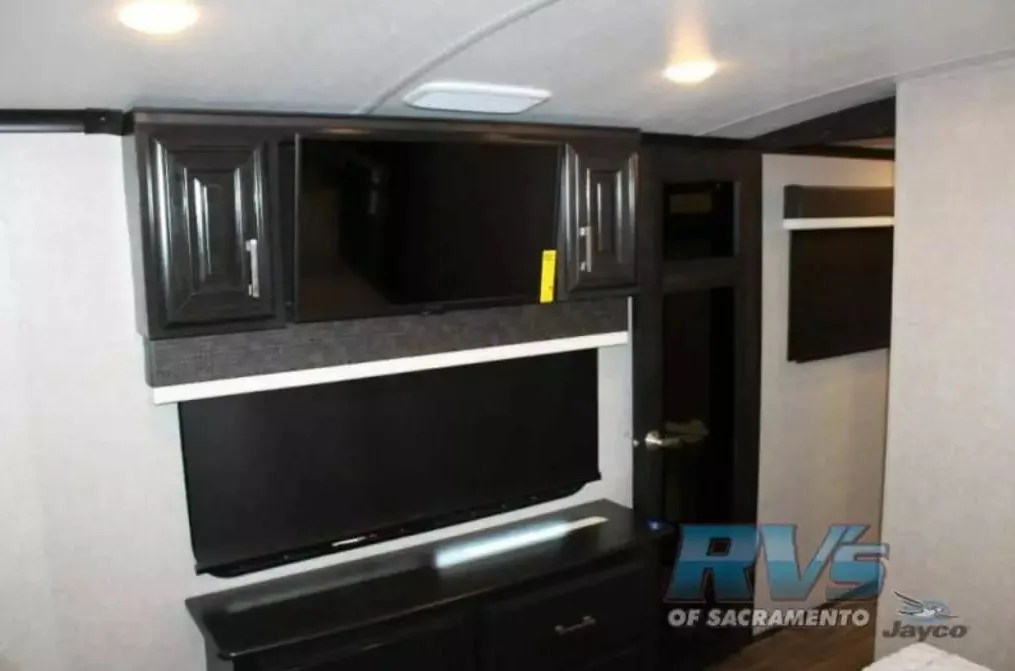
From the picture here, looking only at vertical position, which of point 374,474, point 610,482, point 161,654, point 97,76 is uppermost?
point 97,76

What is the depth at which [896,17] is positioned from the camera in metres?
1.88

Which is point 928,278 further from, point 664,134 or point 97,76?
point 97,76

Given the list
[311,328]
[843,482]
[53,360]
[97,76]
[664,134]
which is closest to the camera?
[97,76]

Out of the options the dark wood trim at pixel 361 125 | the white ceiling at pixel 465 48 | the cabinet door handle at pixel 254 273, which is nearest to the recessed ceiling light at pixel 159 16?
the white ceiling at pixel 465 48

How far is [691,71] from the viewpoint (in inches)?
86.3

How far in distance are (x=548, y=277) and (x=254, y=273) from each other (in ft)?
3.02

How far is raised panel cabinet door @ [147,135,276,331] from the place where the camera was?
6.53 feet

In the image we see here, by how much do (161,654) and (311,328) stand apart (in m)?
1.04

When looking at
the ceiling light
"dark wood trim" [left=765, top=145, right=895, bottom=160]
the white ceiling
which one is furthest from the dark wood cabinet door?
"dark wood trim" [left=765, top=145, right=895, bottom=160]

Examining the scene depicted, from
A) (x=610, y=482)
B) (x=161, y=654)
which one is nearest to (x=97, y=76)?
(x=161, y=654)

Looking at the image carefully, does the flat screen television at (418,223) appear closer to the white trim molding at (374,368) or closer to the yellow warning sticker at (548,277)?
the yellow warning sticker at (548,277)
